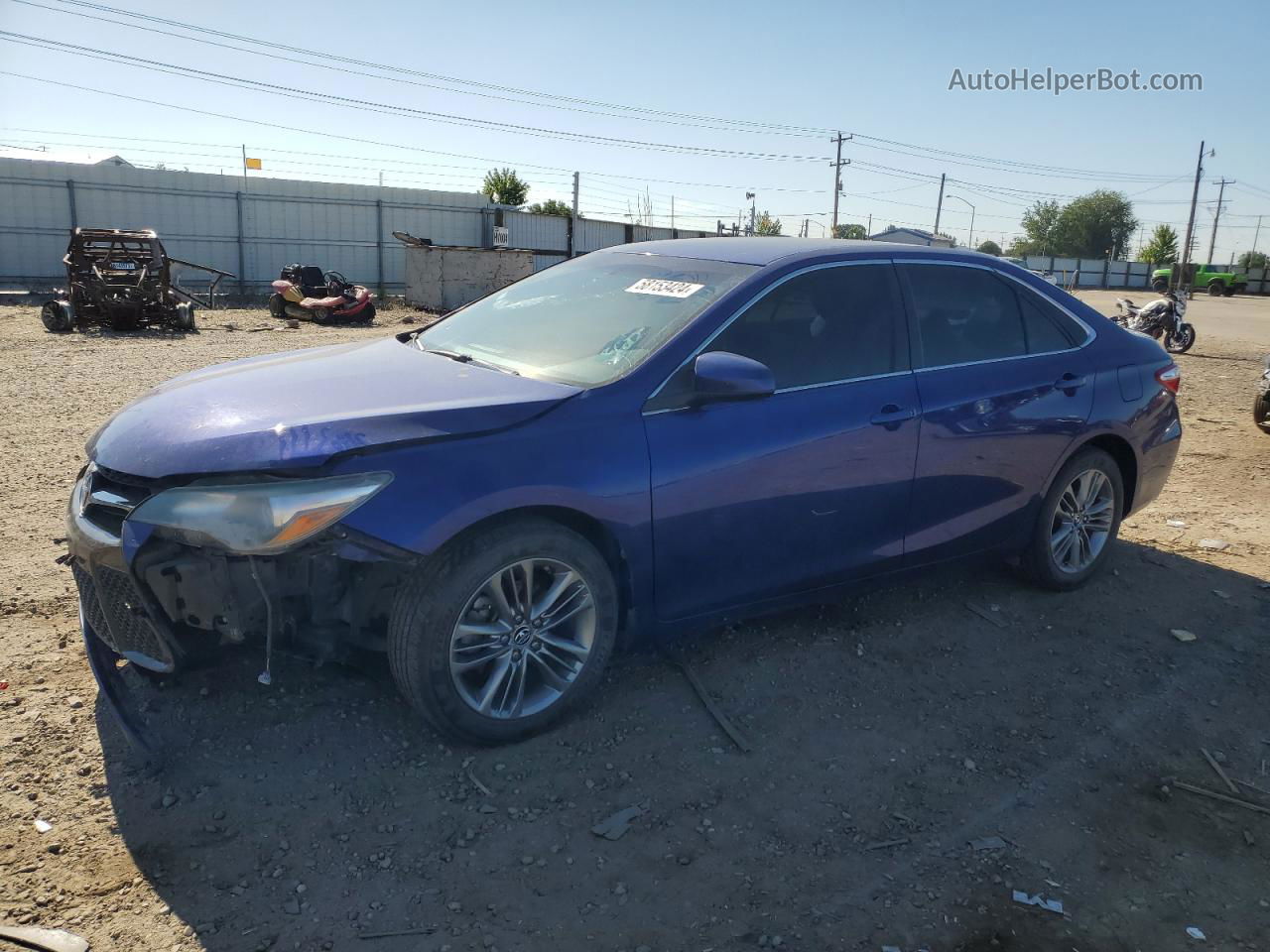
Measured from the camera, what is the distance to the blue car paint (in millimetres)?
2957

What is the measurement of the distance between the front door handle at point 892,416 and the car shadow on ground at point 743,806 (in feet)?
3.27

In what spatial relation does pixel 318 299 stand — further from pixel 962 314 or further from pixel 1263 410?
pixel 962 314

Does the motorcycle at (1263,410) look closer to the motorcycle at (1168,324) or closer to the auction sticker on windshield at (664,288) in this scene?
the auction sticker on windshield at (664,288)

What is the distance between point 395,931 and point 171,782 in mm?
1025

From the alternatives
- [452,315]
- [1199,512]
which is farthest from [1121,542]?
[452,315]

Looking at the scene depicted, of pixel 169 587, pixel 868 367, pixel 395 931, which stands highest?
pixel 868 367

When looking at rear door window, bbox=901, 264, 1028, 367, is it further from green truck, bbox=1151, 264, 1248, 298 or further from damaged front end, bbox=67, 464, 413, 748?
green truck, bbox=1151, 264, 1248, 298

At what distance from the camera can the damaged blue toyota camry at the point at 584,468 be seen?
2.87 m

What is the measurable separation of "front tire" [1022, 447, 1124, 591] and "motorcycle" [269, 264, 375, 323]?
55.5 feet

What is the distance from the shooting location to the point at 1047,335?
4680 mm

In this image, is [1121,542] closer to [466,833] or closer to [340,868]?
[466,833]

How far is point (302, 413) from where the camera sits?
307 centimetres

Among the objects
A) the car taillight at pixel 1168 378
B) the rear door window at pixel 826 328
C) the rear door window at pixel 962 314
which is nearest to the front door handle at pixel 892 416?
the rear door window at pixel 826 328

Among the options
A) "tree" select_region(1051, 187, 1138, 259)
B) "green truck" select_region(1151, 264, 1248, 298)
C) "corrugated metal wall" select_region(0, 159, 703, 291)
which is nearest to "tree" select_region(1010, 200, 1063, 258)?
"tree" select_region(1051, 187, 1138, 259)
